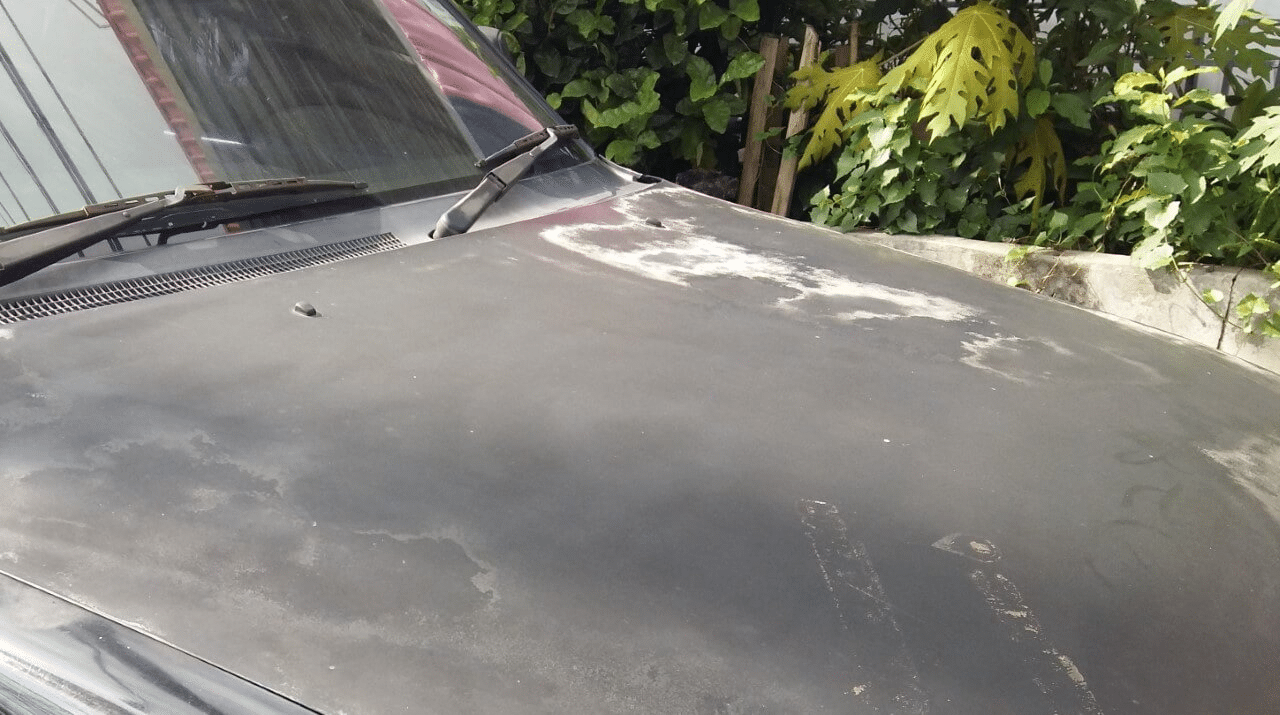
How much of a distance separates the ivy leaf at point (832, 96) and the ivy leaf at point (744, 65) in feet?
0.73

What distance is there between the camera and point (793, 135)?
183 inches

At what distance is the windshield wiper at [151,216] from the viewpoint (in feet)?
4.72

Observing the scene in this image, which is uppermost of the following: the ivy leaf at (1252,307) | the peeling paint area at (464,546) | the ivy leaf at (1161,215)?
the peeling paint area at (464,546)

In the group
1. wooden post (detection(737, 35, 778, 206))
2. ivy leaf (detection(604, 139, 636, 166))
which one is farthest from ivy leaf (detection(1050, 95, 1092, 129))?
ivy leaf (detection(604, 139, 636, 166))

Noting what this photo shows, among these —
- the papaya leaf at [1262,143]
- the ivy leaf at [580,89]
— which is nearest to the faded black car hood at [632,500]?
the papaya leaf at [1262,143]

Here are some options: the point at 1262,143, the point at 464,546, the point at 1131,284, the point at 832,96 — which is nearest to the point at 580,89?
the point at 832,96

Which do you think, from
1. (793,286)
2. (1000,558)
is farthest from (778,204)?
(1000,558)

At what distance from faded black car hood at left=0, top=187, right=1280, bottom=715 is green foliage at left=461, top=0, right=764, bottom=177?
10.3 ft

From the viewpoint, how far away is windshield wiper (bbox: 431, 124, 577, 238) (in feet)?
6.50

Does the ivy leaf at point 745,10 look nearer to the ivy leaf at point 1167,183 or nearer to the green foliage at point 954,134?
the green foliage at point 954,134

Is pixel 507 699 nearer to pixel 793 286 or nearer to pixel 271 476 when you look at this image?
pixel 271 476

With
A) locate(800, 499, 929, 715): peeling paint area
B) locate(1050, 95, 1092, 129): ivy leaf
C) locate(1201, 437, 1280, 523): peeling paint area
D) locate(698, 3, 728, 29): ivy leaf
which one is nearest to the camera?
locate(800, 499, 929, 715): peeling paint area

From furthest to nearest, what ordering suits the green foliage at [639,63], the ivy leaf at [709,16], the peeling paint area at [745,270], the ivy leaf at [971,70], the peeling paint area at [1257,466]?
the green foliage at [639,63] < the ivy leaf at [709,16] < the ivy leaf at [971,70] < the peeling paint area at [745,270] < the peeling paint area at [1257,466]

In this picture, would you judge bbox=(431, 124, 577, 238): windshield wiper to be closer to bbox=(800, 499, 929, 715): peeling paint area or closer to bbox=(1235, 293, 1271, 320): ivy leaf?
bbox=(800, 499, 929, 715): peeling paint area
